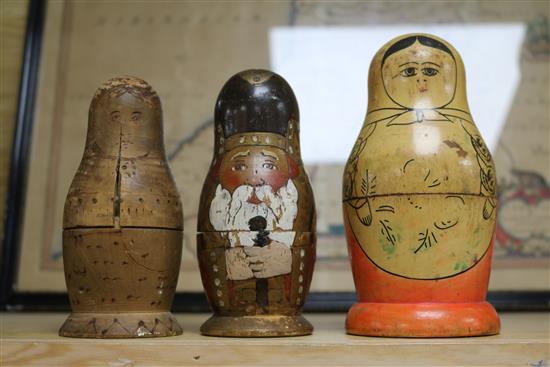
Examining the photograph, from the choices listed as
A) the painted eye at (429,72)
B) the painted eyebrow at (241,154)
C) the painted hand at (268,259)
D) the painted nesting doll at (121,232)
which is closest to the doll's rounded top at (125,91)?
the painted nesting doll at (121,232)

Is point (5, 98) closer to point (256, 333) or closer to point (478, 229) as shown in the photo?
point (256, 333)

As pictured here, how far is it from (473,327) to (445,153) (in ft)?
0.63

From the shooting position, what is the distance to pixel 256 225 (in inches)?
30.9

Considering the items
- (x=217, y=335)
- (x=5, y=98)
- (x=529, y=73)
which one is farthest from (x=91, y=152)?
(x=529, y=73)

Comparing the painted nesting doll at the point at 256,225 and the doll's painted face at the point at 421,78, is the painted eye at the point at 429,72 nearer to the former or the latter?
the doll's painted face at the point at 421,78

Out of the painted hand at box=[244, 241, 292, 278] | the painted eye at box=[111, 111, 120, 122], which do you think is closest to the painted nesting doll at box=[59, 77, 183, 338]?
the painted eye at box=[111, 111, 120, 122]

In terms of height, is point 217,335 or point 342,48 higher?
point 342,48

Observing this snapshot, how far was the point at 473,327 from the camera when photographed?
2.52ft

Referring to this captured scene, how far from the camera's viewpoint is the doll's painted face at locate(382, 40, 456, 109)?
32.5 inches

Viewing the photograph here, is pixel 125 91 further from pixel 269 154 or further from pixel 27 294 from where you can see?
pixel 27 294

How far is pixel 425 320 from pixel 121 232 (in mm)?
345

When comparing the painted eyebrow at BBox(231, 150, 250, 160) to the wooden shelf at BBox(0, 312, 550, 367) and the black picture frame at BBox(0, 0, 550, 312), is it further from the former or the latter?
the black picture frame at BBox(0, 0, 550, 312)

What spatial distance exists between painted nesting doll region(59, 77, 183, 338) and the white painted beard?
7 cm

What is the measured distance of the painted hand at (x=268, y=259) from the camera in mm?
782
